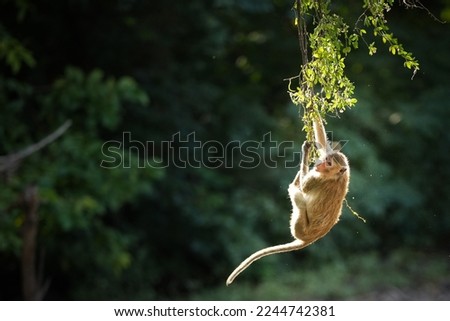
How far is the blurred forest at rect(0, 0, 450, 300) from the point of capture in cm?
1018

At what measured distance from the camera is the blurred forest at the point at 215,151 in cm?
1018

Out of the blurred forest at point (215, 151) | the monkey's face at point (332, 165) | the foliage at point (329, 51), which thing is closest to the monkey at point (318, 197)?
the monkey's face at point (332, 165)

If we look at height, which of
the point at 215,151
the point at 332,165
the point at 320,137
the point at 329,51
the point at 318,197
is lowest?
the point at 215,151

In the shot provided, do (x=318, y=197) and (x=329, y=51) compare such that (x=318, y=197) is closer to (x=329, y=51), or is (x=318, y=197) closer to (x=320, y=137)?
(x=320, y=137)

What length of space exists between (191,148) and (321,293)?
2.75m

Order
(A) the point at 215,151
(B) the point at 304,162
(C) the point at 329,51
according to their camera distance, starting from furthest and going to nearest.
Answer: (A) the point at 215,151, (B) the point at 304,162, (C) the point at 329,51

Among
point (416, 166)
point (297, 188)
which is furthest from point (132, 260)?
point (297, 188)

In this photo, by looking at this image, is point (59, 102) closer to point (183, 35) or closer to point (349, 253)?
point (183, 35)

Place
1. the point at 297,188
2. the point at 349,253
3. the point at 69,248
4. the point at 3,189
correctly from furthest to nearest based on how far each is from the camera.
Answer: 1. the point at 349,253
2. the point at 69,248
3. the point at 3,189
4. the point at 297,188

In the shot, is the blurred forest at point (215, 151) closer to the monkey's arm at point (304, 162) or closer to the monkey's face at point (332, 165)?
the monkey's arm at point (304, 162)

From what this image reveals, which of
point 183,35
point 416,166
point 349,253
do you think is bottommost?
point 349,253

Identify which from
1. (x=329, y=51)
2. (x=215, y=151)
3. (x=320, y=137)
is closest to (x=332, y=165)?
(x=320, y=137)

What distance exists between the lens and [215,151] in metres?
11.5

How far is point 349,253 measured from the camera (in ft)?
39.9
